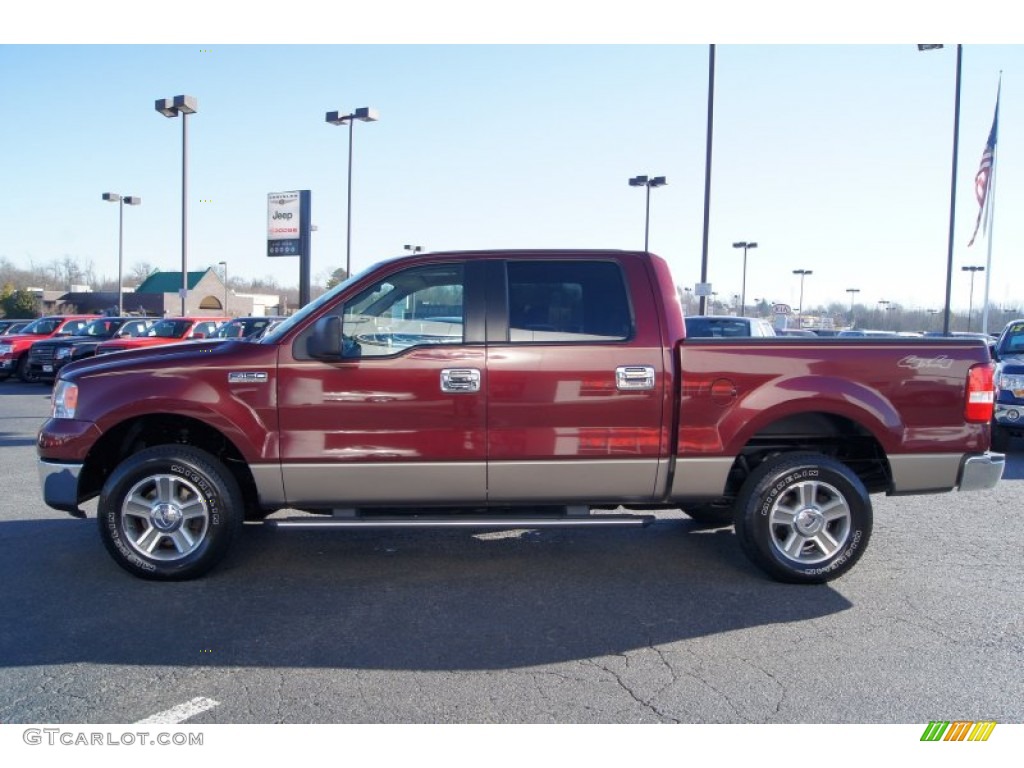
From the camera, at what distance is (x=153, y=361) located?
532 cm

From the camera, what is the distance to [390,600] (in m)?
5.14

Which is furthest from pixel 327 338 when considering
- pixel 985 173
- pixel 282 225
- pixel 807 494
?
pixel 985 173

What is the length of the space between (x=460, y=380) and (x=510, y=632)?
1.51 m

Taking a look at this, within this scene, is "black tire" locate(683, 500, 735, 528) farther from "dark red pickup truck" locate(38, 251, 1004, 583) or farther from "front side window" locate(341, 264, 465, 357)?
"front side window" locate(341, 264, 465, 357)

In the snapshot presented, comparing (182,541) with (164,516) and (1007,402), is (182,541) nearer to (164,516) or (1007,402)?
(164,516)

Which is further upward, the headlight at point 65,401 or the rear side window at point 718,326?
the rear side window at point 718,326

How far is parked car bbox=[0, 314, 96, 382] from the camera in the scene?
870 inches

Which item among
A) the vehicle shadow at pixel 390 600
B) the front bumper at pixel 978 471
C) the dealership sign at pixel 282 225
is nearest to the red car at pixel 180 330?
the dealership sign at pixel 282 225

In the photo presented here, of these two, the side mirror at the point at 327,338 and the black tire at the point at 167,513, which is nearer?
the side mirror at the point at 327,338

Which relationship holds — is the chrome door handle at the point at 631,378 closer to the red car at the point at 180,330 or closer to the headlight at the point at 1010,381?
the headlight at the point at 1010,381

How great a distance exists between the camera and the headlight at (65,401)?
5.35 meters

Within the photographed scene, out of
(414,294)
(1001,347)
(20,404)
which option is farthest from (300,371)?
(20,404)

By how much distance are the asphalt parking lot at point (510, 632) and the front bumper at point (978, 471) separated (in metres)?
0.65
